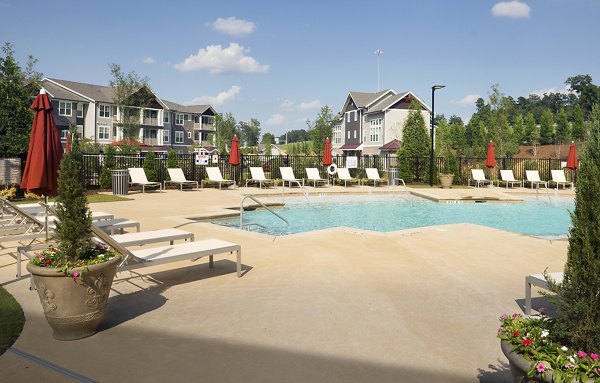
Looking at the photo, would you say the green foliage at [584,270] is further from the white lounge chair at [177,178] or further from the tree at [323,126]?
the tree at [323,126]

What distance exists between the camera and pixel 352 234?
363 inches

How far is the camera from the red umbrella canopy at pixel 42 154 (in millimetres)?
6082

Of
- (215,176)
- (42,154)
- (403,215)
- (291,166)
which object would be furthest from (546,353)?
(291,166)

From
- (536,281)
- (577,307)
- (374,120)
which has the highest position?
(374,120)

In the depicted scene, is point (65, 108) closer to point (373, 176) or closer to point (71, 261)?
point (373, 176)

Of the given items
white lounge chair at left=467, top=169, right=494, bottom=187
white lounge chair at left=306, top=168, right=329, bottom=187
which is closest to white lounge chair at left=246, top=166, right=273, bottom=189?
white lounge chair at left=306, top=168, right=329, bottom=187

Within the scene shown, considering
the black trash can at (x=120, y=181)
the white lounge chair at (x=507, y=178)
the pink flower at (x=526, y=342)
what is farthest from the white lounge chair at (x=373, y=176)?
the pink flower at (x=526, y=342)

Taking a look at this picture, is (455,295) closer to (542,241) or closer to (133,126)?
(542,241)

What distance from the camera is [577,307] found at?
104 inches

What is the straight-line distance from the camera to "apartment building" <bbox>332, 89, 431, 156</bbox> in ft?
172

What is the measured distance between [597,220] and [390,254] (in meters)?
4.95

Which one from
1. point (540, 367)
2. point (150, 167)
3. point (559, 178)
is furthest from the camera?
point (559, 178)

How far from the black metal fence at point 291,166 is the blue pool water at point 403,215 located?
22.1 ft

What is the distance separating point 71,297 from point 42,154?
305 centimetres
